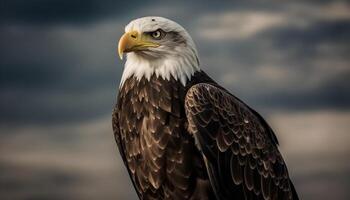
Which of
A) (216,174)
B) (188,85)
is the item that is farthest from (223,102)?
(216,174)

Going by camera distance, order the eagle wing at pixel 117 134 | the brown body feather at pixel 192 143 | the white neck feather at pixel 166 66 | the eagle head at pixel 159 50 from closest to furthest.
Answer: the brown body feather at pixel 192 143 < the eagle head at pixel 159 50 < the white neck feather at pixel 166 66 < the eagle wing at pixel 117 134

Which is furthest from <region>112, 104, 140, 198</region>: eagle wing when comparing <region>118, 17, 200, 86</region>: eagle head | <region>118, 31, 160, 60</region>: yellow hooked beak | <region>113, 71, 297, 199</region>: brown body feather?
<region>118, 31, 160, 60</region>: yellow hooked beak

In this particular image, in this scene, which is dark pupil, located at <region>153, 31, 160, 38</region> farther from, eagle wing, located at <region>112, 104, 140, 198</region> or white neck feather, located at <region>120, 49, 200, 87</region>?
eagle wing, located at <region>112, 104, 140, 198</region>

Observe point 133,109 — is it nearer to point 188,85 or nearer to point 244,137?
point 188,85

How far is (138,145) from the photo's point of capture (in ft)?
21.4

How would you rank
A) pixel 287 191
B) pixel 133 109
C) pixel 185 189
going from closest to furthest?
pixel 185 189 → pixel 133 109 → pixel 287 191

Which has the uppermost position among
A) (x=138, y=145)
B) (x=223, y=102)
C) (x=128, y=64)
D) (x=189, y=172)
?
(x=128, y=64)

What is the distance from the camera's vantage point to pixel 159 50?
662cm

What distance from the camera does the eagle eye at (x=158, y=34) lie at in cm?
655

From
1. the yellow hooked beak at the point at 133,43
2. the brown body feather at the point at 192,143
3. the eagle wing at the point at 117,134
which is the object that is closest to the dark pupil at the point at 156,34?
the yellow hooked beak at the point at 133,43

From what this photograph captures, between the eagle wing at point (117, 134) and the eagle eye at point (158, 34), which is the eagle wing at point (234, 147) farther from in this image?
the eagle wing at point (117, 134)

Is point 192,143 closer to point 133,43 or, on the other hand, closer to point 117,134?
point 117,134

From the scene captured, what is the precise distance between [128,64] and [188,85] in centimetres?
92

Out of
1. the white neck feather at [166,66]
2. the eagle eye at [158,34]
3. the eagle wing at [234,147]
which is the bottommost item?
the eagle wing at [234,147]
